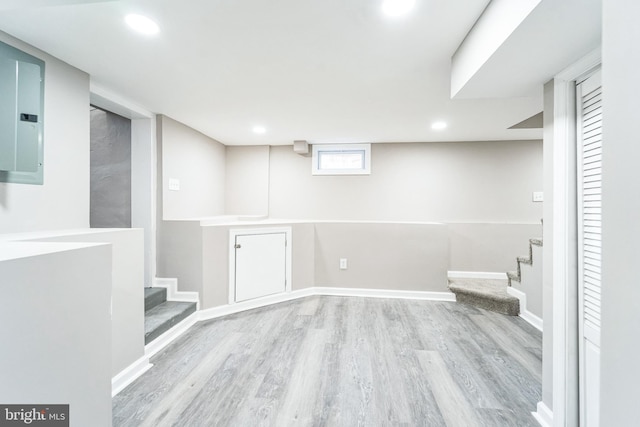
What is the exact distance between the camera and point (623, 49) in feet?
1.65

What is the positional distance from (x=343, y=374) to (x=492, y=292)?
2.39 m

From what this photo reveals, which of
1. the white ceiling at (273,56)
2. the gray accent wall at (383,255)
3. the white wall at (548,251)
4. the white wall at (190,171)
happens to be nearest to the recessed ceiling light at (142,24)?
the white ceiling at (273,56)

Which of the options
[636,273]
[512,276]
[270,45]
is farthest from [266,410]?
[512,276]

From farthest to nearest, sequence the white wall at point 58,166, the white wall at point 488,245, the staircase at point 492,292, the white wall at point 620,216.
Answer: the white wall at point 488,245 < the staircase at point 492,292 < the white wall at point 58,166 < the white wall at point 620,216

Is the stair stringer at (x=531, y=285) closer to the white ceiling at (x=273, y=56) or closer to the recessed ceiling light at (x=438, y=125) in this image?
the white ceiling at (x=273, y=56)

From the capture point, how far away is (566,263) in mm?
1441

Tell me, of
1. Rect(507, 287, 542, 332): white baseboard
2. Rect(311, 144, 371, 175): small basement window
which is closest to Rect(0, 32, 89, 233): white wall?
Rect(311, 144, 371, 175): small basement window

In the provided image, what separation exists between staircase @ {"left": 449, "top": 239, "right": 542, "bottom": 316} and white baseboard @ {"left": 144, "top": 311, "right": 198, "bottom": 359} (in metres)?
3.16

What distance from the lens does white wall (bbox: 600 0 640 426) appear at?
0.49 meters

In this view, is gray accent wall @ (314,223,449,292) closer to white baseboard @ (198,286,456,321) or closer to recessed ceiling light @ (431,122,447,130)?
white baseboard @ (198,286,456,321)

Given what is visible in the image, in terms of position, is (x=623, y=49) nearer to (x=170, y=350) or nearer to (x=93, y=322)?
(x=93, y=322)

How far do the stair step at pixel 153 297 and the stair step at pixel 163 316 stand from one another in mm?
39

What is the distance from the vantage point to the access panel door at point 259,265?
3.20 metres

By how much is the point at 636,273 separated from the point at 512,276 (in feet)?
11.1
